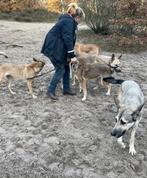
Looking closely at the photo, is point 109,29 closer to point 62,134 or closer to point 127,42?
point 127,42

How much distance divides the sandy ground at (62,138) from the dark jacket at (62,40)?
1080 mm

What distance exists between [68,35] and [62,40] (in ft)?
0.88

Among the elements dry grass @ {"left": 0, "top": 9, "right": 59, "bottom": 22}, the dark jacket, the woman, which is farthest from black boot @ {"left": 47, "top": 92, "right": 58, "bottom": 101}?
dry grass @ {"left": 0, "top": 9, "right": 59, "bottom": 22}

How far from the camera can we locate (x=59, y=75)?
317 inches

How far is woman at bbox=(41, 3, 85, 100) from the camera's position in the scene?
7.51 m

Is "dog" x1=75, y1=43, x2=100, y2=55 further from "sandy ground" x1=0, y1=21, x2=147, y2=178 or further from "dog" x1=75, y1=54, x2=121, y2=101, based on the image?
"dog" x1=75, y1=54, x2=121, y2=101

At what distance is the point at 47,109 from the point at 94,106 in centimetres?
106

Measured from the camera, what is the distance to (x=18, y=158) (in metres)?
5.82

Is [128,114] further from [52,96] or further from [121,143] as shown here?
[52,96]

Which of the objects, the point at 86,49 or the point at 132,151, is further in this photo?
the point at 86,49

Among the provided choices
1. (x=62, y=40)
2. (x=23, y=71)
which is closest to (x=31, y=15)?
(x=23, y=71)

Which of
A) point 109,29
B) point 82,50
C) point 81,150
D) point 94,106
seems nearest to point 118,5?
point 109,29

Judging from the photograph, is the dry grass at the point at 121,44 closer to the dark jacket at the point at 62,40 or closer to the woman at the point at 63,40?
the woman at the point at 63,40

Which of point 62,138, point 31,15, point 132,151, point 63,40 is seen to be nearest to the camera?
point 132,151
